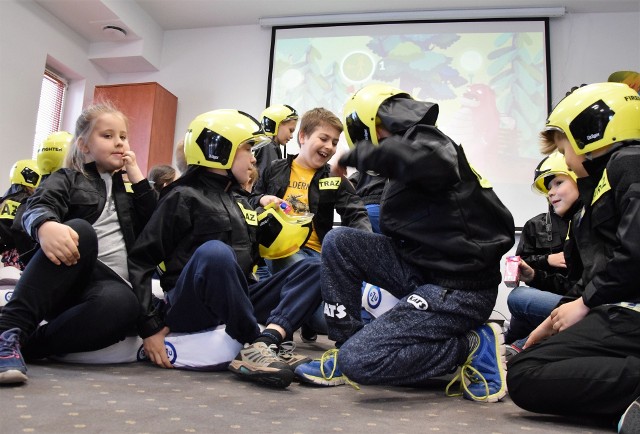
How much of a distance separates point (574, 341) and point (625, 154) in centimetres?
51

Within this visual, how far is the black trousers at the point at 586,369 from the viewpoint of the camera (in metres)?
1.27

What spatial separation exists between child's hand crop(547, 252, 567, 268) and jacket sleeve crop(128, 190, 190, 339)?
1.85 meters

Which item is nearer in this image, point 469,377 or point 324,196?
point 469,377

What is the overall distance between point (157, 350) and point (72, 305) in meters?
0.32

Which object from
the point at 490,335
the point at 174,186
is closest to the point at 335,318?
the point at 490,335

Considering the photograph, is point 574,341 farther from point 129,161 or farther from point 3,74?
point 3,74

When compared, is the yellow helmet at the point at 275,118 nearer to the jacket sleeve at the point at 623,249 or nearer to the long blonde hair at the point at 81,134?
the long blonde hair at the point at 81,134

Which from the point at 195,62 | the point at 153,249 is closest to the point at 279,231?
the point at 153,249

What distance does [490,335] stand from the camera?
1685 mm

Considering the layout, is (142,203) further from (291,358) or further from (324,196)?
(324,196)

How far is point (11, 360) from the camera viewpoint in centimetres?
138

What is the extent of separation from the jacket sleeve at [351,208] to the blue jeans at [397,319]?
81cm

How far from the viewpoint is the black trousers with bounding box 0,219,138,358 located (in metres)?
1.61

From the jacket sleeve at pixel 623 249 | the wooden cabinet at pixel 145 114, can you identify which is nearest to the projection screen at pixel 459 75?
the wooden cabinet at pixel 145 114
